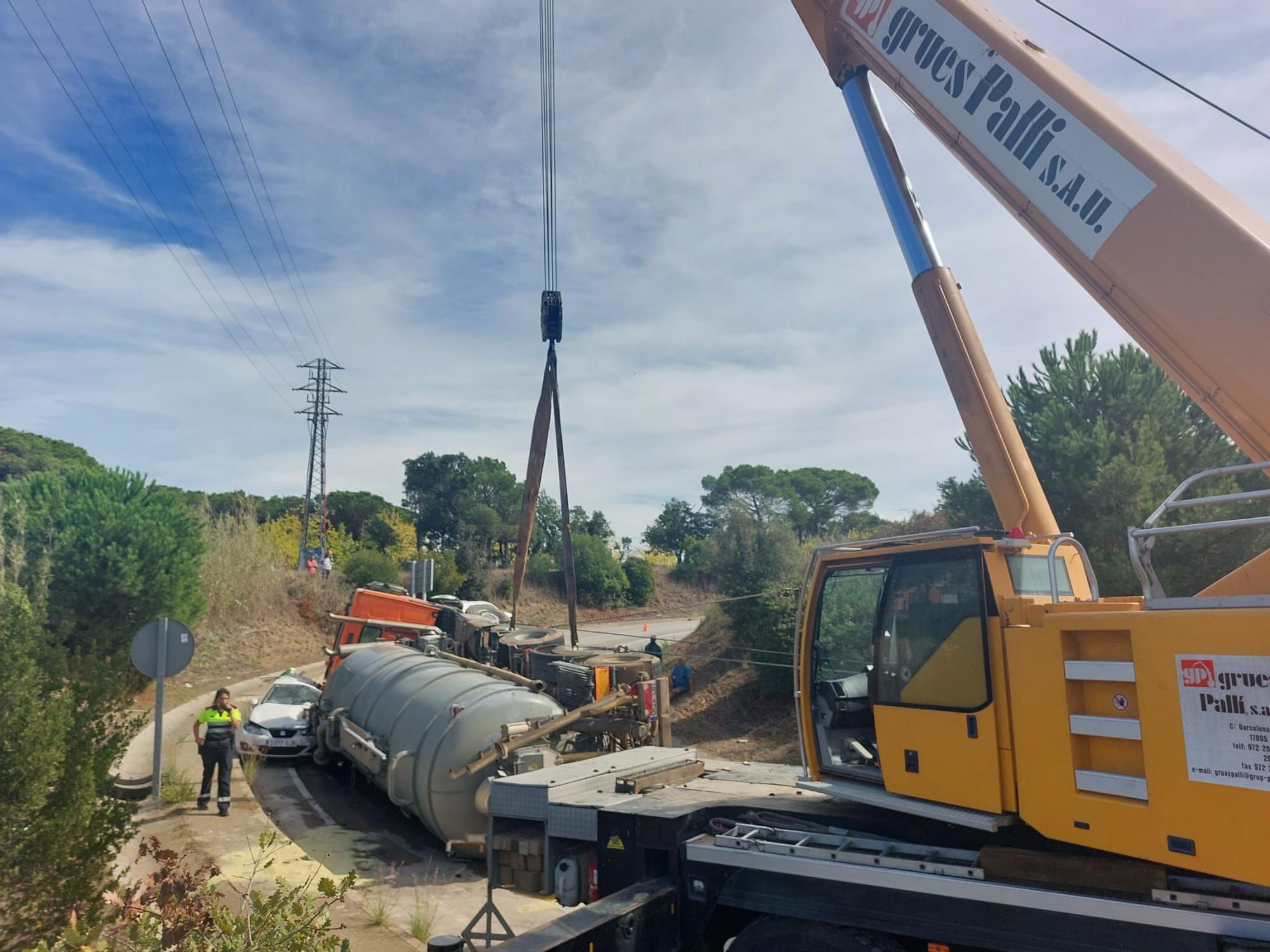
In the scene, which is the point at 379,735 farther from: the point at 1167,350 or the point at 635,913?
the point at 1167,350

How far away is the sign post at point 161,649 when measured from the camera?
10.8 meters

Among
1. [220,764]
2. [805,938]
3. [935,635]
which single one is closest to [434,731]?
[220,764]

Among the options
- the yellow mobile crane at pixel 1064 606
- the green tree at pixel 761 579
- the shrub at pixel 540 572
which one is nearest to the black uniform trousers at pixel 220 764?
the yellow mobile crane at pixel 1064 606

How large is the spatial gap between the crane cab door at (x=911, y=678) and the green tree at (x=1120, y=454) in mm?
11021

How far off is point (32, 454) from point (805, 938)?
3349 inches

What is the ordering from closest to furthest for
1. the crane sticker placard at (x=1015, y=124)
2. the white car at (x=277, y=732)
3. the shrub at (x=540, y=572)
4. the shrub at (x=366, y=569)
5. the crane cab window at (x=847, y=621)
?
the crane sticker placard at (x=1015, y=124) < the crane cab window at (x=847, y=621) < the white car at (x=277, y=732) < the shrub at (x=366, y=569) < the shrub at (x=540, y=572)

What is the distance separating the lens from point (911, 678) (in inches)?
192

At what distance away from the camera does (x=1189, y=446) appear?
50.6ft

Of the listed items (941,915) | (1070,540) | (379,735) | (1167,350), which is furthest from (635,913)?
(379,735)

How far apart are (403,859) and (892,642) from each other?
8.08 meters

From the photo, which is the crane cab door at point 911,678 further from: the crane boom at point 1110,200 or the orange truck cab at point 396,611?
the orange truck cab at point 396,611

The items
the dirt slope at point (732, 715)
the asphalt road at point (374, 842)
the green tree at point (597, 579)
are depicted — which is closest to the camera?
the asphalt road at point (374, 842)

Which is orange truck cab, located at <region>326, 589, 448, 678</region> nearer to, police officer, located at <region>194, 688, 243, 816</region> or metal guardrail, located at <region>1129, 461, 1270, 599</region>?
police officer, located at <region>194, 688, 243, 816</region>

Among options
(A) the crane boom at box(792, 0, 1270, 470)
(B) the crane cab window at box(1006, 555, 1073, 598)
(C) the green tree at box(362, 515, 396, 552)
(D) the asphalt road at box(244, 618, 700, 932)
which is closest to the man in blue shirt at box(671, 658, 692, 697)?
(D) the asphalt road at box(244, 618, 700, 932)
